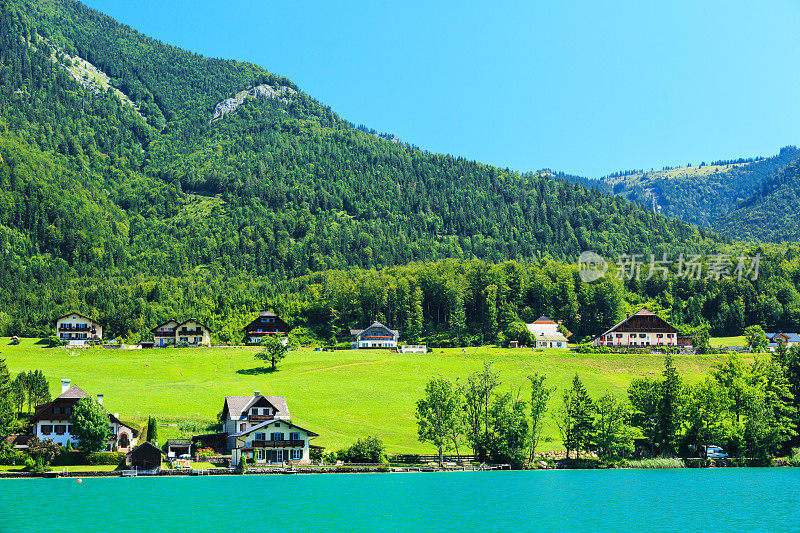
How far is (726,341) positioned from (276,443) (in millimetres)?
114207

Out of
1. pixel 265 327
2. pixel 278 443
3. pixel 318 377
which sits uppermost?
pixel 265 327

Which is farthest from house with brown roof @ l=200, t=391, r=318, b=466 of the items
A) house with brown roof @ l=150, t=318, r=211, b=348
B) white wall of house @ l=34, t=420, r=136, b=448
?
house with brown roof @ l=150, t=318, r=211, b=348

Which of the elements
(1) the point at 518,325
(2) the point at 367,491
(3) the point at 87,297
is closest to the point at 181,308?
(3) the point at 87,297

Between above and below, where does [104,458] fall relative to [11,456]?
below

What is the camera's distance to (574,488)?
207 feet

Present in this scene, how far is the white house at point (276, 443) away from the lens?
7900 centimetres

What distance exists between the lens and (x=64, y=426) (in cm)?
7981

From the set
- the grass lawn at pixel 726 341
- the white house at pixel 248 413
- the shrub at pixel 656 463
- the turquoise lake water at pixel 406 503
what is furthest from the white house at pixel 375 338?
the turquoise lake water at pixel 406 503

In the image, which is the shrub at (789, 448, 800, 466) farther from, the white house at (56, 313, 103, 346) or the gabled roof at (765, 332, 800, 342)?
the white house at (56, 313, 103, 346)

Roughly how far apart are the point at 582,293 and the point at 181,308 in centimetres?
9192

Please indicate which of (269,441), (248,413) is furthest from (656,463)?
(248,413)

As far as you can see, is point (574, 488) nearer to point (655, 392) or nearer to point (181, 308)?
point (655, 392)

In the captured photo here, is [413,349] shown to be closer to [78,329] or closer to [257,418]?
[257,418]

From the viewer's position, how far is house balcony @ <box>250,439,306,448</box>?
79.1m
